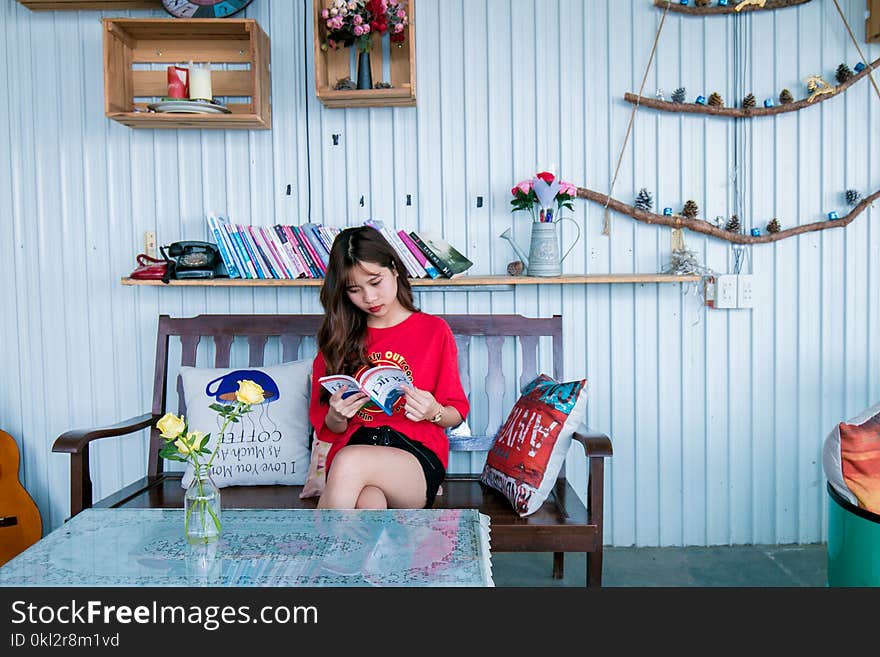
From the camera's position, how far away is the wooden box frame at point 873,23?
2838mm

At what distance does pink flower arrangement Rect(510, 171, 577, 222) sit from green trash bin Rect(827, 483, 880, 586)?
124cm

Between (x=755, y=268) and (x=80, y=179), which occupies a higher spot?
(x=80, y=179)

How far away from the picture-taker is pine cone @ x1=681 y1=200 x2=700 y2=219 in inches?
115

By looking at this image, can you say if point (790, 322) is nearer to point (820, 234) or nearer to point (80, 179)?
point (820, 234)

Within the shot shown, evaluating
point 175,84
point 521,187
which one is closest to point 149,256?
point 175,84

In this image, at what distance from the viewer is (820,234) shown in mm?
2975

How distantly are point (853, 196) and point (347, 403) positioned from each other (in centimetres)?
198

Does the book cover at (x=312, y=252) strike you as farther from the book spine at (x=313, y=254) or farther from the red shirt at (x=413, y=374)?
the red shirt at (x=413, y=374)

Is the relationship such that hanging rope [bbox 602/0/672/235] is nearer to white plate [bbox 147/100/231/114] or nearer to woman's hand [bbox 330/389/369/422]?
woman's hand [bbox 330/389/369/422]

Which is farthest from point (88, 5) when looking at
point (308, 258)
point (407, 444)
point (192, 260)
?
point (407, 444)

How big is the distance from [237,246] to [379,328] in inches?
26.8

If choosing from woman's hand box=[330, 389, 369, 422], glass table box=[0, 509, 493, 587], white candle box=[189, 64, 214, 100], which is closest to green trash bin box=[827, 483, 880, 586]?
glass table box=[0, 509, 493, 587]

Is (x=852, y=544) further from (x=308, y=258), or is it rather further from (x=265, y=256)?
(x=265, y=256)
